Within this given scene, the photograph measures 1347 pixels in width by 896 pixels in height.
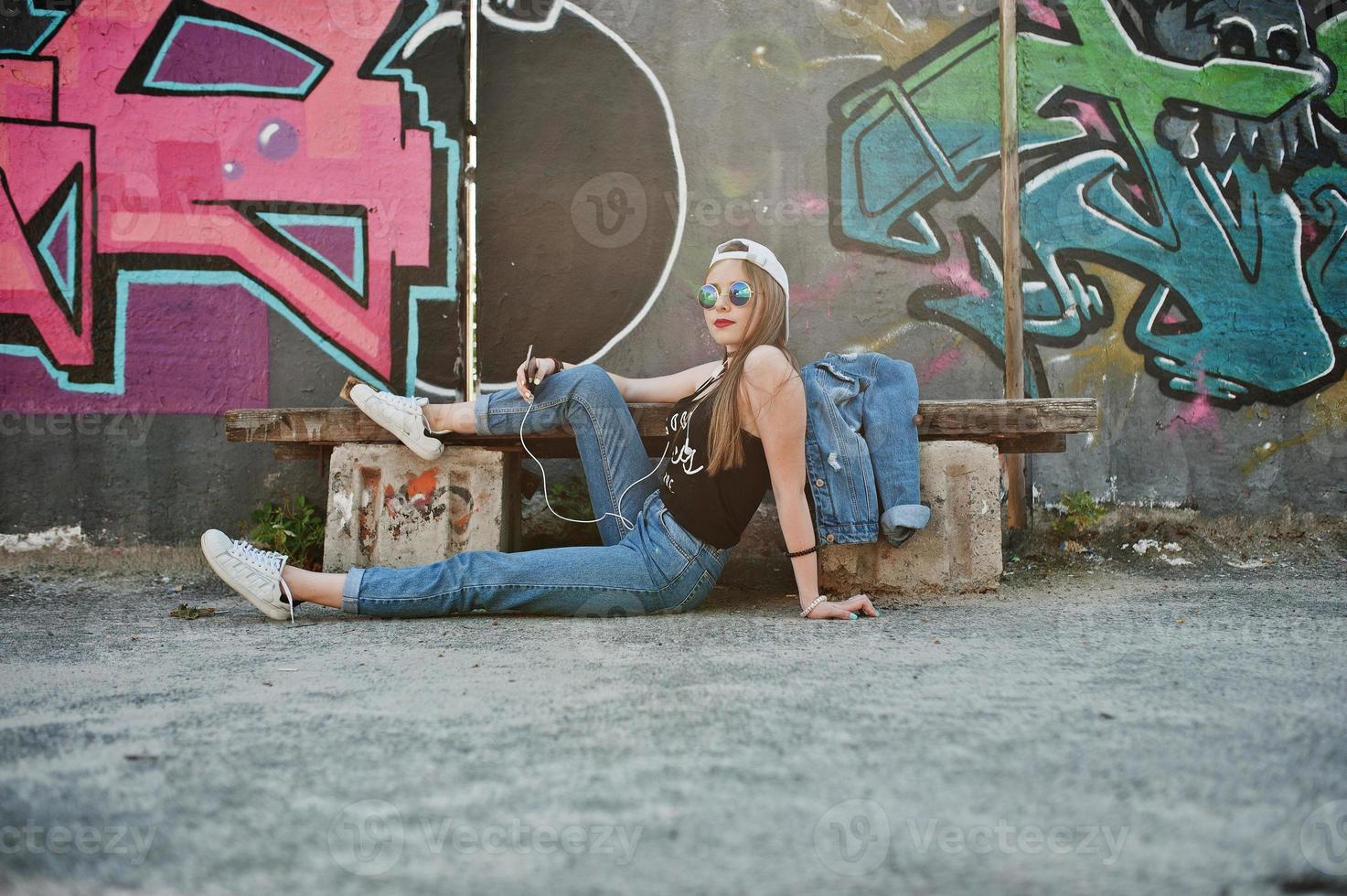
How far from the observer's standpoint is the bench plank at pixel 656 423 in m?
3.27

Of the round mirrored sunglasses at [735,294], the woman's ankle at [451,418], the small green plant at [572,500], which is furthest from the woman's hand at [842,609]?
the small green plant at [572,500]

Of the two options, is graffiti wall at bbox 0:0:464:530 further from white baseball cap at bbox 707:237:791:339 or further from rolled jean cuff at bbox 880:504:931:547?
rolled jean cuff at bbox 880:504:931:547

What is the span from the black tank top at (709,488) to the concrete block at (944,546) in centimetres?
56

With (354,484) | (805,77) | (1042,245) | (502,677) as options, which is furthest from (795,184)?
(502,677)

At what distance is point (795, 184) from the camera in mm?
4410

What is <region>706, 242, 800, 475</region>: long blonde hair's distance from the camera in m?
2.82

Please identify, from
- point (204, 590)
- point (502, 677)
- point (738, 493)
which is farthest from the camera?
point (204, 590)

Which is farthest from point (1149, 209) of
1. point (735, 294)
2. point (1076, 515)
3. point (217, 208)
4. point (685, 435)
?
point (217, 208)

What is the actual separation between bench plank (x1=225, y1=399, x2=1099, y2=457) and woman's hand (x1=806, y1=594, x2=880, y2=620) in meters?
0.83

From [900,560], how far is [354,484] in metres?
2.04

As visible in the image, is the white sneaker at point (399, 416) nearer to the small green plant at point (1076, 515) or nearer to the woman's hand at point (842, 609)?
the woman's hand at point (842, 609)

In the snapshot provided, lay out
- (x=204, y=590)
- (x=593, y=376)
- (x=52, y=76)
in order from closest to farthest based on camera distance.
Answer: (x=593, y=376)
(x=204, y=590)
(x=52, y=76)

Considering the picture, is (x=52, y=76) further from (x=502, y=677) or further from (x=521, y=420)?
(x=502, y=677)

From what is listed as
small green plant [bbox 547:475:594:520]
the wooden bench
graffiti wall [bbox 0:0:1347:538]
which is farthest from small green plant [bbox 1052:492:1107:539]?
small green plant [bbox 547:475:594:520]
